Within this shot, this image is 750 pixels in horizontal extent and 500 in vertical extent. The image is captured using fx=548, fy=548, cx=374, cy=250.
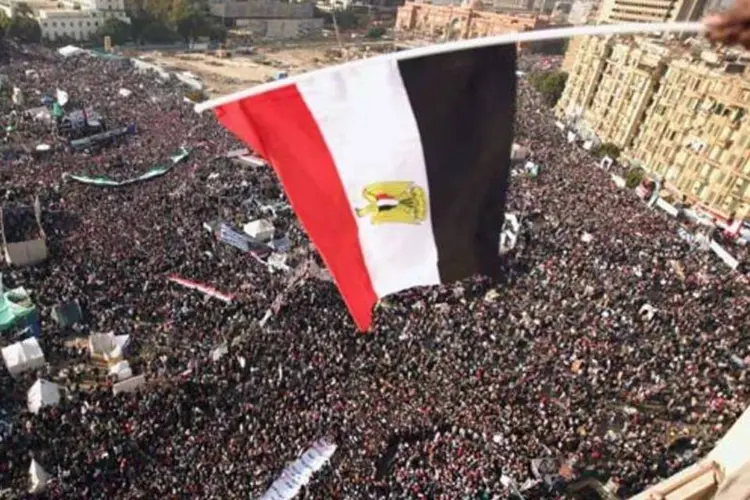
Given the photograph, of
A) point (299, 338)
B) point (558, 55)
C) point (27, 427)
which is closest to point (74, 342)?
point (27, 427)

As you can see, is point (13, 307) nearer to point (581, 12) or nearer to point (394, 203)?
point (394, 203)

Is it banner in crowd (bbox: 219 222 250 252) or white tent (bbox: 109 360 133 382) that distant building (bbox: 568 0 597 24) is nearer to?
banner in crowd (bbox: 219 222 250 252)

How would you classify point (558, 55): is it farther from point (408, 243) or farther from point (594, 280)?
point (408, 243)

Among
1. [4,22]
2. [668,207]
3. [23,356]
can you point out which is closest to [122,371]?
[23,356]

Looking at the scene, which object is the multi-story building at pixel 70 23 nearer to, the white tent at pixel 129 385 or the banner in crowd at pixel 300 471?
the white tent at pixel 129 385

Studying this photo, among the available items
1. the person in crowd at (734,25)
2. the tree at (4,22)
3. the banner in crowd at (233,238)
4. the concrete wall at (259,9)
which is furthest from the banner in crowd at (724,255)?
the concrete wall at (259,9)
